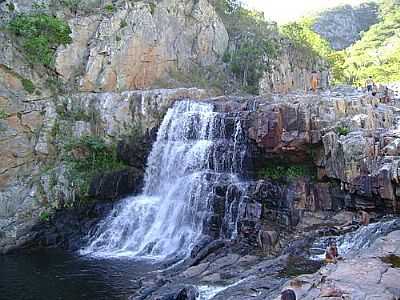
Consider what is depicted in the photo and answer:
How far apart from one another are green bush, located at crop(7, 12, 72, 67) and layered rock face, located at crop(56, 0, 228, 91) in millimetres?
681

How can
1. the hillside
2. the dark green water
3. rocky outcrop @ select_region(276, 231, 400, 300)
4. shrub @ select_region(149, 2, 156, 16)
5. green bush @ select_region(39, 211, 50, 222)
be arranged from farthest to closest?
the hillside → shrub @ select_region(149, 2, 156, 16) → green bush @ select_region(39, 211, 50, 222) → the dark green water → rocky outcrop @ select_region(276, 231, 400, 300)

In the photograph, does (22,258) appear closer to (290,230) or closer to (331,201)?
(290,230)

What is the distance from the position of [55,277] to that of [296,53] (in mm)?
35277

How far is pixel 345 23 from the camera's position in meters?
113

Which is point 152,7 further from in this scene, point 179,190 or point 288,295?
Result: point 288,295

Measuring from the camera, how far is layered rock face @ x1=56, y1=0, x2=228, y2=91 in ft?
108

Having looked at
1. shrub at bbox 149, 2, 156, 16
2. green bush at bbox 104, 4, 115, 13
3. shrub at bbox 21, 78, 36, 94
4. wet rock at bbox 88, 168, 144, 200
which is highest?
shrub at bbox 149, 2, 156, 16

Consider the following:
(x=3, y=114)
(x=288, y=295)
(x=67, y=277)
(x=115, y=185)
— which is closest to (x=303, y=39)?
(x=115, y=185)

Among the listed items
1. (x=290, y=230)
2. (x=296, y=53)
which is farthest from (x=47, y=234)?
(x=296, y=53)

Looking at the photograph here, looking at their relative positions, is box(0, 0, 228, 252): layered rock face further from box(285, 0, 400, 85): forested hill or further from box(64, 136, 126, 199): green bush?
box(285, 0, 400, 85): forested hill

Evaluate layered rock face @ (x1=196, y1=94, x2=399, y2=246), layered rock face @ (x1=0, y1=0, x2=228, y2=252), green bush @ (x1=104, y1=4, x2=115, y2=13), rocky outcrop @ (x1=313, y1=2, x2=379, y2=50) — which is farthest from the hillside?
layered rock face @ (x1=196, y1=94, x2=399, y2=246)

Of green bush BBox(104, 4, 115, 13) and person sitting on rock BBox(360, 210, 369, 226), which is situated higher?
green bush BBox(104, 4, 115, 13)

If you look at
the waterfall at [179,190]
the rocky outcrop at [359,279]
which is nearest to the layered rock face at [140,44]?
the waterfall at [179,190]

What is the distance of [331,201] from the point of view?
21703 millimetres
